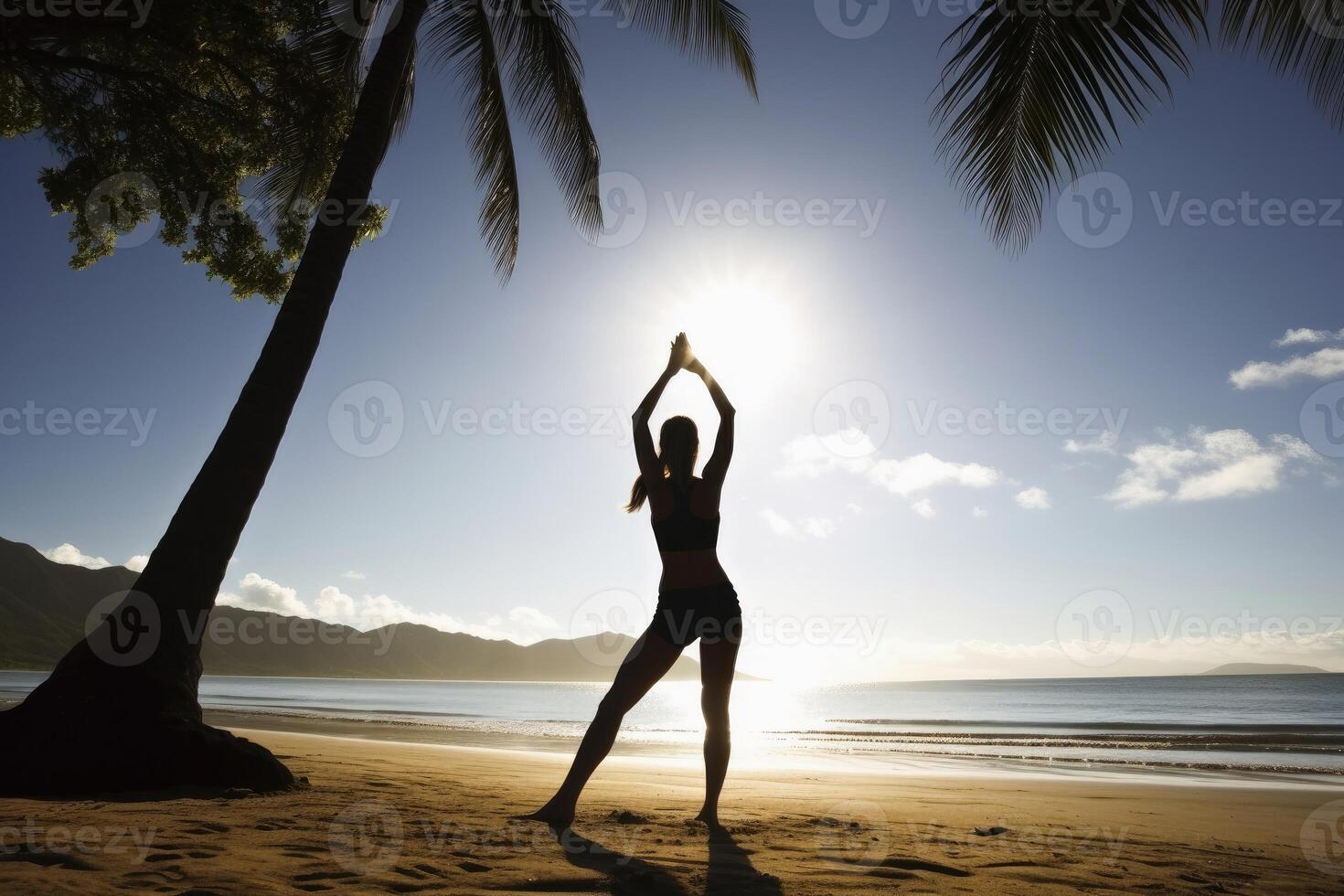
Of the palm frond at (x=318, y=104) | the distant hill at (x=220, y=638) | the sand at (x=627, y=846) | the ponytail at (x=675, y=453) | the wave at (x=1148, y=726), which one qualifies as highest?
the palm frond at (x=318, y=104)

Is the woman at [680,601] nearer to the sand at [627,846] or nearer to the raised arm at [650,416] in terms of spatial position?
the raised arm at [650,416]

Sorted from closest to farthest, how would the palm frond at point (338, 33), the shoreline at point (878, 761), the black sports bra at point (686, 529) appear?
the black sports bra at point (686, 529) → the palm frond at point (338, 33) → the shoreline at point (878, 761)

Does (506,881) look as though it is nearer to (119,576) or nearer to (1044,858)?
(1044,858)

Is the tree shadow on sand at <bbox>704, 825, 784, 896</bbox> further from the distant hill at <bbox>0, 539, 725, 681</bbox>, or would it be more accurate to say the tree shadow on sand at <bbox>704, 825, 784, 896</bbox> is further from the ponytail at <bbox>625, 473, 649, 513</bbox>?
the distant hill at <bbox>0, 539, 725, 681</bbox>

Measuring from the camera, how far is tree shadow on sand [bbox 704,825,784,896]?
255cm

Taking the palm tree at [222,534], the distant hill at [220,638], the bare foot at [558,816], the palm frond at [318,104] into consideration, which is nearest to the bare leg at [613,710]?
the bare foot at [558,816]

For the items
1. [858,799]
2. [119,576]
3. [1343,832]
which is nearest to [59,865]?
[858,799]

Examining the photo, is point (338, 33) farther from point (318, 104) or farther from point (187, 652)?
point (187, 652)

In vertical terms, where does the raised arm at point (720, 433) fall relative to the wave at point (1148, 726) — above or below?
above

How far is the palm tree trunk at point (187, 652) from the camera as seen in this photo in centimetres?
408

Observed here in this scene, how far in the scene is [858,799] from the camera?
5.61 m

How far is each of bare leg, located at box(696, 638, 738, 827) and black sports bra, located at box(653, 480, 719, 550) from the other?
0.49m

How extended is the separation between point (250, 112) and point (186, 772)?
24.4 feet

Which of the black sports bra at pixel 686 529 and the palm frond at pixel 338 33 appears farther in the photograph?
the palm frond at pixel 338 33
